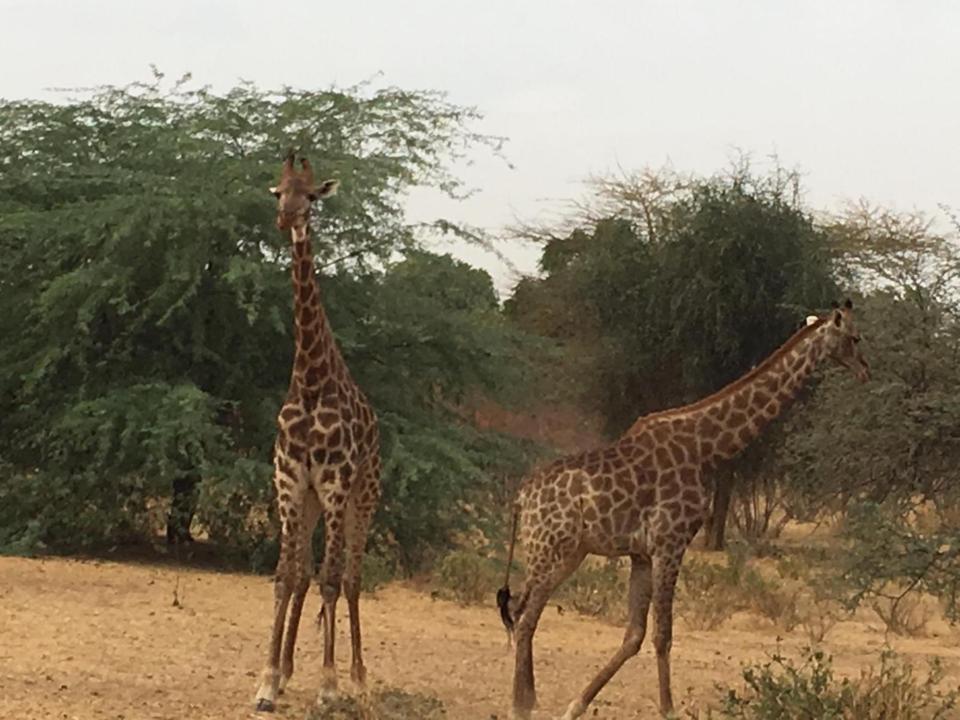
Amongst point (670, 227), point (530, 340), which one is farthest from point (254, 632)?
point (670, 227)

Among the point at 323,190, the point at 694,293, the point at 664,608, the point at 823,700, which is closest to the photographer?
the point at 823,700

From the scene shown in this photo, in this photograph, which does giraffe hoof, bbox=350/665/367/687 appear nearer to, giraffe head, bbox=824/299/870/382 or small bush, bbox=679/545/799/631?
giraffe head, bbox=824/299/870/382

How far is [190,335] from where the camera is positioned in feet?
56.6

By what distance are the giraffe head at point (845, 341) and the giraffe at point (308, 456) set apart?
285cm

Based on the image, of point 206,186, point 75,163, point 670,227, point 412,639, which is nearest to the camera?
point 412,639

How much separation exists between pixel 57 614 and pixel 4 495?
5.72 meters

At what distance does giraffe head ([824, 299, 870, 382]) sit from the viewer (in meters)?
9.47

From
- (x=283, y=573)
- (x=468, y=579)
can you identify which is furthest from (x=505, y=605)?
(x=468, y=579)

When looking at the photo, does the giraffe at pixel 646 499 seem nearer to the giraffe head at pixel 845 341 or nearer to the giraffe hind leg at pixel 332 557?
the giraffe head at pixel 845 341

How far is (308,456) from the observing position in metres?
9.21

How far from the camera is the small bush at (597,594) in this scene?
1488 centimetres

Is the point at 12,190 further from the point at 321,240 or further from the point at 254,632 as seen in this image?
the point at 254,632

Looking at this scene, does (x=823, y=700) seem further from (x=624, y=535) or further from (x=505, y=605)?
(x=505, y=605)

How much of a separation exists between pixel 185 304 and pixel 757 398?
8.77 m
